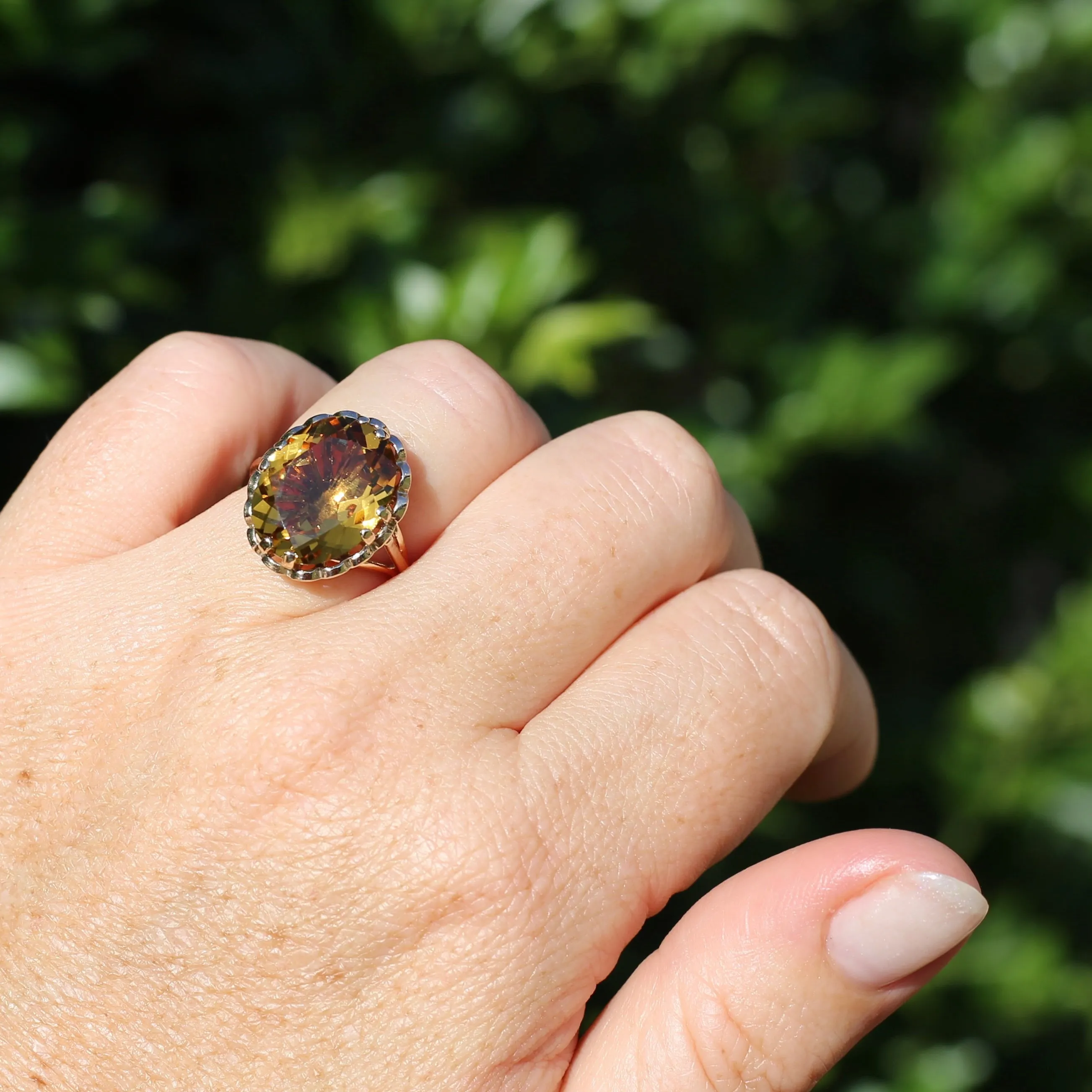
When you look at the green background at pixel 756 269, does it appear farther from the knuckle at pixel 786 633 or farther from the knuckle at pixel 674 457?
the knuckle at pixel 786 633

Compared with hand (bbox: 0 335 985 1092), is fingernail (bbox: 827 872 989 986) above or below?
below

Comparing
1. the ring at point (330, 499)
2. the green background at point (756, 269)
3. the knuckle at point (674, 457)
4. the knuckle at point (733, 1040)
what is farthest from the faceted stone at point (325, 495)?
the knuckle at point (733, 1040)

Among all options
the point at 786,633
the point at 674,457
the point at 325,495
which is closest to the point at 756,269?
the point at 674,457

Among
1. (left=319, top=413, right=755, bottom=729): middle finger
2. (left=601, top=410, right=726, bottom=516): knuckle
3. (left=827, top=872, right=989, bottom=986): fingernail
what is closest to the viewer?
(left=827, top=872, right=989, bottom=986): fingernail

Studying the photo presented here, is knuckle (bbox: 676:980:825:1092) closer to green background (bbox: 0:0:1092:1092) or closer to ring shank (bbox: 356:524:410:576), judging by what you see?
ring shank (bbox: 356:524:410:576)

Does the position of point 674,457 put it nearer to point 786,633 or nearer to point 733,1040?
point 786,633

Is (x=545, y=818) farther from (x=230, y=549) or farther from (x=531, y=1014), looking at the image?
(x=230, y=549)

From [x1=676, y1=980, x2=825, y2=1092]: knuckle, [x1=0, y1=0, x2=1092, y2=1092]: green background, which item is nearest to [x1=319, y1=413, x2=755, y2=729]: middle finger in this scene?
[x1=676, y1=980, x2=825, y2=1092]: knuckle

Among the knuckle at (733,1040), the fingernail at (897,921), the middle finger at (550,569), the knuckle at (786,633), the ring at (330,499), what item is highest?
the ring at (330,499)

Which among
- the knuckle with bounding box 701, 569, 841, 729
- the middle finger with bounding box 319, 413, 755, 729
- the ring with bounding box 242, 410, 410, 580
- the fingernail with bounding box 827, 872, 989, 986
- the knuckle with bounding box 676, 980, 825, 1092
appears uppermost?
the ring with bounding box 242, 410, 410, 580
